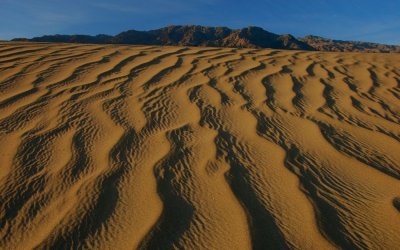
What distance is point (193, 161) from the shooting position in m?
2.18

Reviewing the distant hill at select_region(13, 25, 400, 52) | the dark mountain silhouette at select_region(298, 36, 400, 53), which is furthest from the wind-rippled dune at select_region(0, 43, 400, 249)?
the dark mountain silhouette at select_region(298, 36, 400, 53)

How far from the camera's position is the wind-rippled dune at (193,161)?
1609 millimetres

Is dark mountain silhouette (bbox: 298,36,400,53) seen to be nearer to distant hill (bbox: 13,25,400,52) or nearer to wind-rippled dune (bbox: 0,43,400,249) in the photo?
distant hill (bbox: 13,25,400,52)

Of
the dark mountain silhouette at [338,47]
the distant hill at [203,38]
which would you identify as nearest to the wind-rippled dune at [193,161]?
the distant hill at [203,38]

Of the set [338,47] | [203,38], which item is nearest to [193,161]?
[203,38]

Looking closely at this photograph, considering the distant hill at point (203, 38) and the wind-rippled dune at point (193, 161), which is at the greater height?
the wind-rippled dune at point (193, 161)

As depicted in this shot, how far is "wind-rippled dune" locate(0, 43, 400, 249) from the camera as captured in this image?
5.28 ft

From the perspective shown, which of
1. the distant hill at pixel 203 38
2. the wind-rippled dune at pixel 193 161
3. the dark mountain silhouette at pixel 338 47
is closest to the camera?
the wind-rippled dune at pixel 193 161

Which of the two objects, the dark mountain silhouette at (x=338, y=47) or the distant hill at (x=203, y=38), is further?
the dark mountain silhouette at (x=338, y=47)

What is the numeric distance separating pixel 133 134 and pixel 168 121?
331 millimetres

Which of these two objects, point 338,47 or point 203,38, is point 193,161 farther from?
point 338,47

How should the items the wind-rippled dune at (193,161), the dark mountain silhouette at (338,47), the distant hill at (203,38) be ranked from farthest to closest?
the dark mountain silhouette at (338,47)
the distant hill at (203,38)
the wind-rippled dune at (193,161)

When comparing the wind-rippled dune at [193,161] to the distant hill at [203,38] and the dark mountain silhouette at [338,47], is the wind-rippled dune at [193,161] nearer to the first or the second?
the distant hill at [203,38]

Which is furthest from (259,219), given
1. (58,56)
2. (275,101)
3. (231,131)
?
(58,56)
